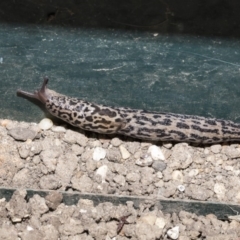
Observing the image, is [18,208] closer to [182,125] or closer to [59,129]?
[59,129]

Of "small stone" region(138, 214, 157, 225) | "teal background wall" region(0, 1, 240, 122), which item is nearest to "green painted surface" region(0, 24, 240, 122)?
"teal background wall" region(0, 1, 240, 122)

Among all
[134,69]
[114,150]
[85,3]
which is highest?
[85,3]

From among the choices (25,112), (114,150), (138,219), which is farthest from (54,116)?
(138,219)

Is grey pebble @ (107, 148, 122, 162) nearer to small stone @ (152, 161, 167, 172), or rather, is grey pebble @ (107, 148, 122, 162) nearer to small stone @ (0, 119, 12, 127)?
small stone @ (152, 161, 167, 172)

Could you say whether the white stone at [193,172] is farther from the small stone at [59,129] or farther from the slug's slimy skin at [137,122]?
the small stone at [59,129]

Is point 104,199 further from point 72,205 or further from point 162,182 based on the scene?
point 162,182

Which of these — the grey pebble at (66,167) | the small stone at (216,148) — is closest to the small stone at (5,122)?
the grey pebble at (66,167)
